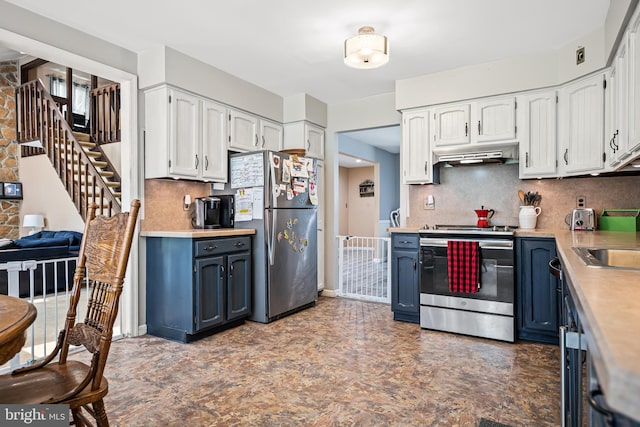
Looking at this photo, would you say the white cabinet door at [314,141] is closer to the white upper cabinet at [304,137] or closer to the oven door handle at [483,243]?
the white upper cabinet at [304,137]

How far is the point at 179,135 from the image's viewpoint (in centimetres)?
356

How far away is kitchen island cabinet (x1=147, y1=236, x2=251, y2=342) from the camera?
3305mm

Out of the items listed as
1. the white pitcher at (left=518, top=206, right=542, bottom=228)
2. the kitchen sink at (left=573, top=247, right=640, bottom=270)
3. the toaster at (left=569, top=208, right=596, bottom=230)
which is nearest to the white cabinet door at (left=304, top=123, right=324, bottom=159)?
the white pitcher at (left=518, top=206, right=542, bottom=228)

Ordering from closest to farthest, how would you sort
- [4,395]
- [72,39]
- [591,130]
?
1. [4,395]
2. [72,39]
3. [591,130]

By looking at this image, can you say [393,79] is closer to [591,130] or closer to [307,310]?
[591,130]

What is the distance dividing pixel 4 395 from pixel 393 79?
13.4 feet

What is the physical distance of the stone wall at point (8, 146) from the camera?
691 centimetres

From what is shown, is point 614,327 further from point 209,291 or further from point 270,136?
point 270,136

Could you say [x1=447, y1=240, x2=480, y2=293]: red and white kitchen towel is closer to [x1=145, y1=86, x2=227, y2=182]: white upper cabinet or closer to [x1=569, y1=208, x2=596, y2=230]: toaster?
[x1=569, y1=208, x2=596, y2=230]: toaster

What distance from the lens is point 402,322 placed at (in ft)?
12.8

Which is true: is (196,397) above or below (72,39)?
below

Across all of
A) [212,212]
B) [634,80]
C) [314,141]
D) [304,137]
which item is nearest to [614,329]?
[634,80]

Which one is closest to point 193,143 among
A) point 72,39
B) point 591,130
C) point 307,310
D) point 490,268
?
point 72,39

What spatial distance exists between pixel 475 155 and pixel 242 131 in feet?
8.08
